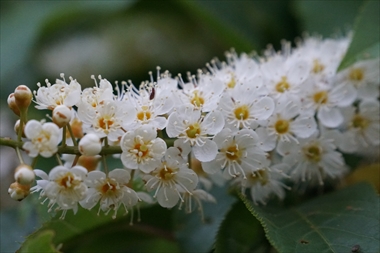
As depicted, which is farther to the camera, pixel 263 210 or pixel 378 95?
pixel 378 95

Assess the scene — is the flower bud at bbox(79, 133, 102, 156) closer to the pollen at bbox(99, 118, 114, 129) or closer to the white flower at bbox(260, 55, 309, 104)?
the pollen at bbox(99, 118, 114, 129)

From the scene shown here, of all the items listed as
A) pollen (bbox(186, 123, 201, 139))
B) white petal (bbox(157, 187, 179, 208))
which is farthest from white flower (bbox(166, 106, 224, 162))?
white petal (bbox(157, 187, 179, 208))

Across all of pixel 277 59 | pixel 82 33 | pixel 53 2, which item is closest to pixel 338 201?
pixel 277 59

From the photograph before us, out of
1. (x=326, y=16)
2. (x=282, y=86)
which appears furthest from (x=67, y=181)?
(x=326, y=16)

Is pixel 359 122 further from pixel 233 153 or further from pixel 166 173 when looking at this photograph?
pixel 166 173

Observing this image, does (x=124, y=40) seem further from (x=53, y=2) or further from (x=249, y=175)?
(x=249, y=175)

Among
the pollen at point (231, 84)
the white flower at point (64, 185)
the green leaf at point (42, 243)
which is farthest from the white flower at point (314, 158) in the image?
the green leaf at point (42, 243)
